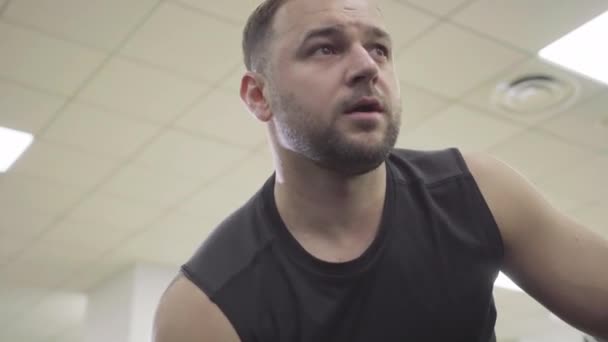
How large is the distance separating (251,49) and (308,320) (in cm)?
51

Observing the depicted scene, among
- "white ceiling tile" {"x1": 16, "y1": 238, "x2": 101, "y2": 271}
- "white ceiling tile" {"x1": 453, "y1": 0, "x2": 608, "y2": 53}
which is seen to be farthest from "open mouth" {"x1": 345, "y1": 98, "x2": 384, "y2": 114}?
"white ceiling tile" {"x1": 16, "y1": 238, "x2": 101, "y2": 271}

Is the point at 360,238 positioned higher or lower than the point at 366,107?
lower

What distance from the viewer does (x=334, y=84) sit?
3.55 feet

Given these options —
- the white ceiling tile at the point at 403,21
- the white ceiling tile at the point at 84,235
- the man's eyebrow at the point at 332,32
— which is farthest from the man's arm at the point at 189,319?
the white ceiling tile at the point at 84,235

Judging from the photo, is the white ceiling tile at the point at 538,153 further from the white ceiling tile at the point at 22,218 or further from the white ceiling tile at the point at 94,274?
the white ceiling tile at the point at 94,274

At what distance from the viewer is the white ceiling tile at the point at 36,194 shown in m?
3.84

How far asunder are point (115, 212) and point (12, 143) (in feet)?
3.03

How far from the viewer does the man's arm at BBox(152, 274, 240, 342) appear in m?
1.04

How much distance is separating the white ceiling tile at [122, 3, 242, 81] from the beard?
160cm

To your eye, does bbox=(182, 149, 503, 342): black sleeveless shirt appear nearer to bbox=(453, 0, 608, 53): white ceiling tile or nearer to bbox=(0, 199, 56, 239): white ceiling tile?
bbox=(453, 0, 608, 53): white ceiling tile

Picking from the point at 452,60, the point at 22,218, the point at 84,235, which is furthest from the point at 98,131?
the point at 452,60

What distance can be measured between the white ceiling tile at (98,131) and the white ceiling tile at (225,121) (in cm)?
19

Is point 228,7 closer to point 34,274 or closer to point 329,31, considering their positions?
point 329,31

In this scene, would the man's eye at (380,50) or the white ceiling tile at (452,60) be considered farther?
the white ceiling tile at (452,60)
